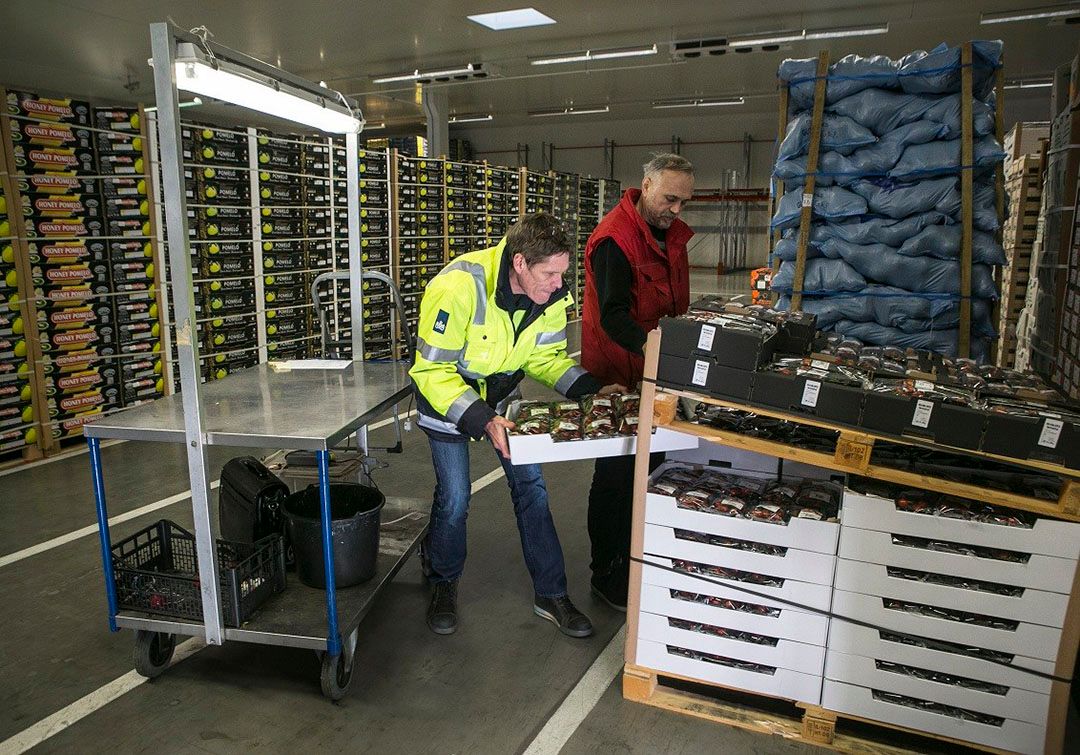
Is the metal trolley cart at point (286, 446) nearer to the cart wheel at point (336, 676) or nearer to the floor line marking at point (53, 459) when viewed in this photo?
the cart wheel at point (336, 676)

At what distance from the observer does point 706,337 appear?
2506mm

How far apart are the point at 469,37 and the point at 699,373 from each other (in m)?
11.3

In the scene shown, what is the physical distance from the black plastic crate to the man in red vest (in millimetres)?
1524

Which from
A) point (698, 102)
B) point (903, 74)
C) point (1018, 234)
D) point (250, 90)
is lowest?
point (1018, 234)

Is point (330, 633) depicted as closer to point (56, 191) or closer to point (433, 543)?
point (433, 543)

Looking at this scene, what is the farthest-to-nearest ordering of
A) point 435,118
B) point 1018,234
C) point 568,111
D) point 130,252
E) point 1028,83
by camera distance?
point 568,111 → point 435,118 → point 1028,83 → point 1018,234 → point 130,252

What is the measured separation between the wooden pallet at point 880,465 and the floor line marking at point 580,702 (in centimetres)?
113

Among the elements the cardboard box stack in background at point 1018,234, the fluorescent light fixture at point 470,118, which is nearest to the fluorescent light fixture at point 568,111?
the fluorescent light fixture at point 470,118

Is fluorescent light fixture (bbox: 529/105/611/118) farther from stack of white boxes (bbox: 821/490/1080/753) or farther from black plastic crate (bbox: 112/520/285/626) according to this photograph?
stack of white boxes (bbox: 821/490/1080/753)

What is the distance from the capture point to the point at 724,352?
249cm

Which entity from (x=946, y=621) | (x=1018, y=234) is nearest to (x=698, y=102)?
(x=1018, y=234)

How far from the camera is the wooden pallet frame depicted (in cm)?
223

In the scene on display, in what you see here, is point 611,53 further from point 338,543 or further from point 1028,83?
point 338,543

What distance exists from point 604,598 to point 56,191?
5.26 m
